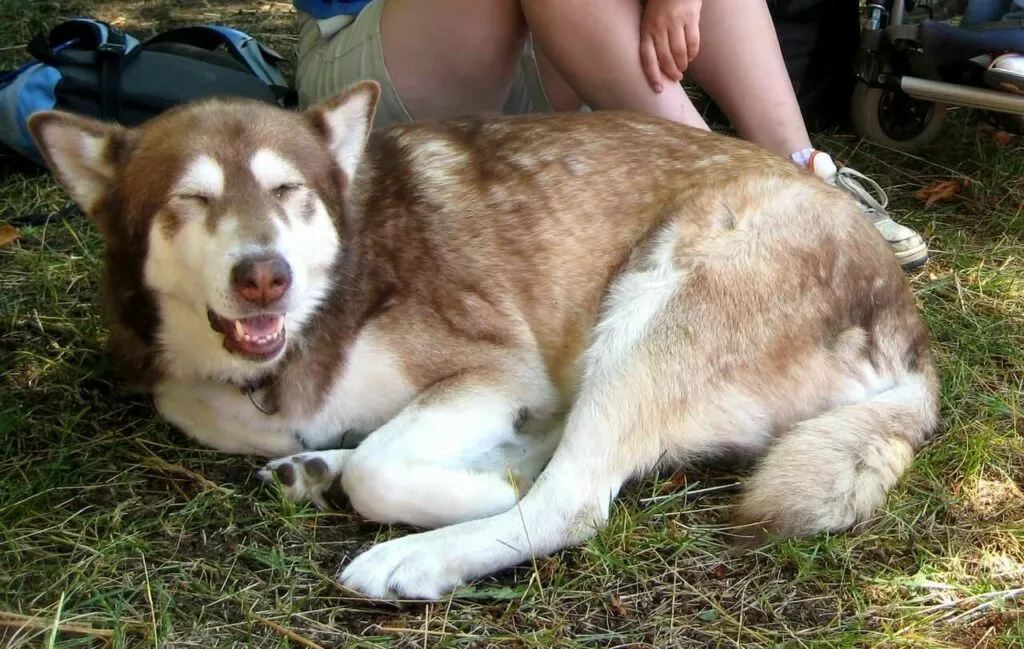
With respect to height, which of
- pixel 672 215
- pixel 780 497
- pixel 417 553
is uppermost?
pixel 672 215

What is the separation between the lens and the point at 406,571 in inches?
81.3

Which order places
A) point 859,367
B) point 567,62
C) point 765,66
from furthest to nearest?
point 765,66
point 567,62
point 859,367

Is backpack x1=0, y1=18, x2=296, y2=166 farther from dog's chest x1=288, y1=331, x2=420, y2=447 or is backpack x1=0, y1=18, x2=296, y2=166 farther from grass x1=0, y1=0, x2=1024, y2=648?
dog's chest x1=288, y1=331, x2=420, y2=447

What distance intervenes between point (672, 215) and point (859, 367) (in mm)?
652

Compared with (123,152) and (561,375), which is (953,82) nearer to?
(561,375)

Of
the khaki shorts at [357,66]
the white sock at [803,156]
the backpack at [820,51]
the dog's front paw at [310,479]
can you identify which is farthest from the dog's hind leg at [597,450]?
the backpack at [820,51]

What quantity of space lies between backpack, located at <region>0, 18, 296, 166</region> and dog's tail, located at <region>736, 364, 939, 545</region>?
2.65 meters

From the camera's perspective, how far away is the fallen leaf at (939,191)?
4.21m

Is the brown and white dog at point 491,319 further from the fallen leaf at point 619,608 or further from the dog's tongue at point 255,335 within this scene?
the fallen leaf at point 619,608

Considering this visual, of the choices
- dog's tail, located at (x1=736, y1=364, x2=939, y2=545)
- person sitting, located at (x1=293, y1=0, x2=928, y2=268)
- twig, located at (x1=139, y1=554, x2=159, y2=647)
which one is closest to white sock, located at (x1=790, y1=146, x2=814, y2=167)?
person sitting, located at (x1=293, y1=0, x2=928, y2=268)

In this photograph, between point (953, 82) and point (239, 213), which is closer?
point (239, 213)

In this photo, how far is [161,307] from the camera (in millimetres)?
2346

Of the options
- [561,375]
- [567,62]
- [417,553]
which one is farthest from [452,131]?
[417,553]

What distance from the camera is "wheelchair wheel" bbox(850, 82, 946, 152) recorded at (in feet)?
15.1
